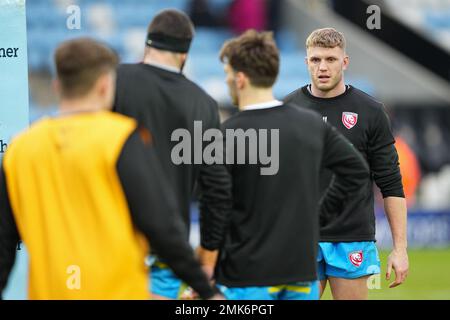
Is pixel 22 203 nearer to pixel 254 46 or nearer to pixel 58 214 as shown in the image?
pixel 58 214

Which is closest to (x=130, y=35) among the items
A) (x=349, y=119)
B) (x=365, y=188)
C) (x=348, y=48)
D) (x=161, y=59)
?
(x=348, y=48)

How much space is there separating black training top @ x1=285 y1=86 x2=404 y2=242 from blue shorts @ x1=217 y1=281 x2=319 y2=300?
4.51 feet

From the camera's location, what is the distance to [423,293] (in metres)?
12.6

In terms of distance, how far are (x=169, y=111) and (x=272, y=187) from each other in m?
0.71

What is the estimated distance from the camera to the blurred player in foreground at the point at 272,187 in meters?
4.83

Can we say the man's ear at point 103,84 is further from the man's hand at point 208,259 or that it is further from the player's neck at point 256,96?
the man's hand at point 208,259

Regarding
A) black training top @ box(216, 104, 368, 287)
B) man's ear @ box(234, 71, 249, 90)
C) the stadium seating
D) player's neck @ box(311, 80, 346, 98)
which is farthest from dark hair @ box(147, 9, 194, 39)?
the stadium seating

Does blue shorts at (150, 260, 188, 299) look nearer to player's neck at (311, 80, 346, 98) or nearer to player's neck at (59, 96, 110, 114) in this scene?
player's neck at (59, 96, 110, 114)

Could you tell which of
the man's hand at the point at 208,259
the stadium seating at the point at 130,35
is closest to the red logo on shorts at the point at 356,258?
the man's hand at the point at 208,259

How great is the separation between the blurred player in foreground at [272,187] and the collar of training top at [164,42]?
0.34 m

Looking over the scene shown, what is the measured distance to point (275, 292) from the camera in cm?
493

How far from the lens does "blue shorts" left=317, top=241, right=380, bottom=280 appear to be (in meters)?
6.39

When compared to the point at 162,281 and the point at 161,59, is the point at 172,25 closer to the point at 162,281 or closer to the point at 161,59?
the point at 161,59

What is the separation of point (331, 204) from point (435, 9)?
17880 mm
